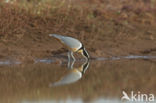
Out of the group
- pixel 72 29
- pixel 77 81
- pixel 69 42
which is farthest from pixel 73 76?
pixel 72 29

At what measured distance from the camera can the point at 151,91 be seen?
7945 millimetres

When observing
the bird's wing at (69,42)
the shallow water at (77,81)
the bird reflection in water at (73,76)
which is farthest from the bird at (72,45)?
the bird reflection in water at (73,76)

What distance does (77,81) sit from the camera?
8.62 m

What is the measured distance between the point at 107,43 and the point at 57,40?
140cm

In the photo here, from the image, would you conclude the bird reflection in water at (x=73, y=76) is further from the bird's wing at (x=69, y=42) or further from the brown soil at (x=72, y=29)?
the brown soil at (x=72, y=29)

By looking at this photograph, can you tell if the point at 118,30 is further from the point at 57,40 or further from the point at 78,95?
the point at 78,95

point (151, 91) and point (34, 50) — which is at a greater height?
point (151, 91)

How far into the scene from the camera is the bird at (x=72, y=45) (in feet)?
34.5

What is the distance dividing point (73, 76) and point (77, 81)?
0.48 m

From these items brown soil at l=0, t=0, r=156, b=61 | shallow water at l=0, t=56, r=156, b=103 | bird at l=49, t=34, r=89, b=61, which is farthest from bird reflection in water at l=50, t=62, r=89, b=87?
brown soil at l=0, t=0, r=156, b=61

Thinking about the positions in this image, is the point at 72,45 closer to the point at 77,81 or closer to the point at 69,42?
the point at 69,42

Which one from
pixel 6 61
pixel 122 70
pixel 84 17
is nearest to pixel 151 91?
pixel 122 70

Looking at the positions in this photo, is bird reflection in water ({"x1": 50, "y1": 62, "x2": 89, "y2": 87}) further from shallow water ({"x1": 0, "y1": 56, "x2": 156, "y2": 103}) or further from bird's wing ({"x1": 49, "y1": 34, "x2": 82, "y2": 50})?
bird's wing ({"x1": 49, "y1": 34, "x2": 82, "y2": 50})

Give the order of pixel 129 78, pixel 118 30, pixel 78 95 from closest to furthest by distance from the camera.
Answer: pixel 78 95 → pixel 129 78 → pixel 118 30
